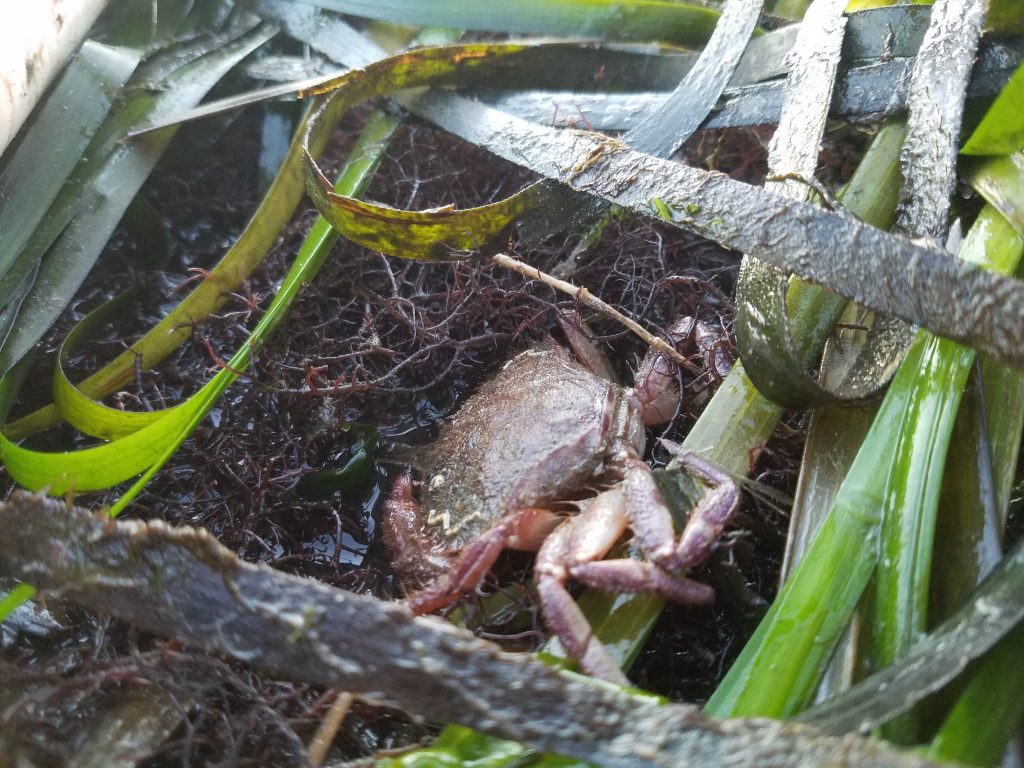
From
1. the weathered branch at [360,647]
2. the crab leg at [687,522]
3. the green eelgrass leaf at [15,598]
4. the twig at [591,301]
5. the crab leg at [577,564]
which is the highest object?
the twig at [591,301]

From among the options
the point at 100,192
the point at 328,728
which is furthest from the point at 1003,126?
the point at 100,192

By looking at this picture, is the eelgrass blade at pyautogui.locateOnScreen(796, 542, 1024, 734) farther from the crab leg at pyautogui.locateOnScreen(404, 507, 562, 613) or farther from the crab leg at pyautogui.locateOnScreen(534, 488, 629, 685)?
the crab leg at pyautogui.locateOnScreen(404, 507, 562, 613)

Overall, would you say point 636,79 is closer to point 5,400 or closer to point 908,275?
point 908,275

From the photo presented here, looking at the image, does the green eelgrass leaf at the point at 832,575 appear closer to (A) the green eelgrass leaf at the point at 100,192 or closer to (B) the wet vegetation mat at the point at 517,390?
(B) the wet vegetation mat at the point at 517,390

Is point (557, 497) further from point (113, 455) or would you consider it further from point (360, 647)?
point (113, 455)

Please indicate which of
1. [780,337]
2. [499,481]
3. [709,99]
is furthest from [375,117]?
[780,337]

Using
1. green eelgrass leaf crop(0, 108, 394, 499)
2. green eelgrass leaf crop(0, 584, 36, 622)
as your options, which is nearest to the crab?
green eelgrass leaf crop(0, 108, 394, 499)

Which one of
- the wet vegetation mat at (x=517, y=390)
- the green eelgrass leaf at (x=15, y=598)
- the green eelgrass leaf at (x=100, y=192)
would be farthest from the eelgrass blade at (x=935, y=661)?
the green eelgrass leaf at (x=100, y=192)
